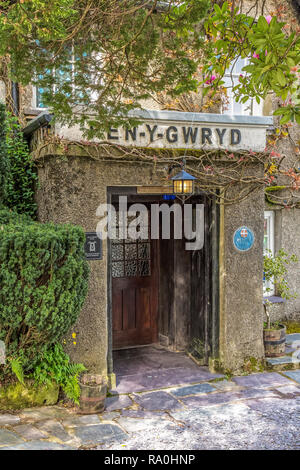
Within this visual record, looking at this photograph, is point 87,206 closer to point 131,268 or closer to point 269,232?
point 131,268

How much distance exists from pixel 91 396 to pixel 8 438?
1.30 metres

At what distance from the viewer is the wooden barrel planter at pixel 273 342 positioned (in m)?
7.71

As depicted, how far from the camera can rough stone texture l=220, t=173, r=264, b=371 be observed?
707 centimetres

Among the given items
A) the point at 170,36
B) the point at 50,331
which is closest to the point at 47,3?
the point at 170,36

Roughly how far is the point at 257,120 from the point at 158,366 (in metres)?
4.63

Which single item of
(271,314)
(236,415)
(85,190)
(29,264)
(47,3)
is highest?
(47,3)

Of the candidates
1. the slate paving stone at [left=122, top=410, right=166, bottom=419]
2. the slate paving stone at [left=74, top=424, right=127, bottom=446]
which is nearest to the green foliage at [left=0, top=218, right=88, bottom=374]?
the slate paving stone at [left=74, top=424, right=127, bottom=446]

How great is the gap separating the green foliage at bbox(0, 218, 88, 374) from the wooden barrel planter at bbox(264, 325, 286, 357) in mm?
3888

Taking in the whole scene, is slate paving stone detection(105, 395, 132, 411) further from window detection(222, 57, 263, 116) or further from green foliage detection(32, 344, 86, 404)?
window detection(222, 57, 263, 116)

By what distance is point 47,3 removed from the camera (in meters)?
4.32

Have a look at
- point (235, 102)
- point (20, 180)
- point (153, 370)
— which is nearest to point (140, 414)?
point (153, 370)

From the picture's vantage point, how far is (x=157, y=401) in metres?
6.12

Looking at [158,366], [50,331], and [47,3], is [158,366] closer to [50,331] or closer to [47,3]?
[50,331]

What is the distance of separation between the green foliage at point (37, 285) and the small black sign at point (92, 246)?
29.3 inches
